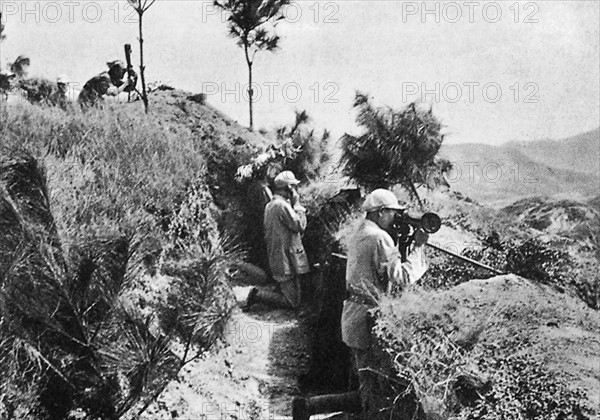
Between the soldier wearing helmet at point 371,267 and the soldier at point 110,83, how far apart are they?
8.05 metres

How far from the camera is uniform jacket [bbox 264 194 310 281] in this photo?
379 inches

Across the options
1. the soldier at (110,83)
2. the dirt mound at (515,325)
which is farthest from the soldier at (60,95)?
the dirt mound at (515,325)

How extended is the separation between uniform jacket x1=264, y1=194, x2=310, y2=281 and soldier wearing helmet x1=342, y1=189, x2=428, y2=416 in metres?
3.92

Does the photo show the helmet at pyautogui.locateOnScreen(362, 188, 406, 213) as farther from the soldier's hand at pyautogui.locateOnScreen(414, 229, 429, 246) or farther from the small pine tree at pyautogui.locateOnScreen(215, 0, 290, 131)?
the small pine tree at pyautogui.locateOnScreen(215, 0, 290, 131)

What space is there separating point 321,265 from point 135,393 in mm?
5246

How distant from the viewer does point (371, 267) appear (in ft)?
18.2

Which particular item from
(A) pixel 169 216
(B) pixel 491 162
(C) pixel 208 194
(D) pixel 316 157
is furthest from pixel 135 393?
(D) pixel 316 157

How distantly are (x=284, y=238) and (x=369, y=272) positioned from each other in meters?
4.25

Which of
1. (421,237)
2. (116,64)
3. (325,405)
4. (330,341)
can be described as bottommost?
(330,341)

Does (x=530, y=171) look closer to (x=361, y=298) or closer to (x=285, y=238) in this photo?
(x=285, y=238)

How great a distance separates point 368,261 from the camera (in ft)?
18.1

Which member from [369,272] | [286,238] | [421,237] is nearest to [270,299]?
[286,238]

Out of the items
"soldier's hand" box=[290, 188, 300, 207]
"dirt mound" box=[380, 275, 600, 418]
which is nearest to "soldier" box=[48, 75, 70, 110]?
"soldier's hand" box=[290, 188, 300, 207]

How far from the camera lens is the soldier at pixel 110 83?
1229 cm
